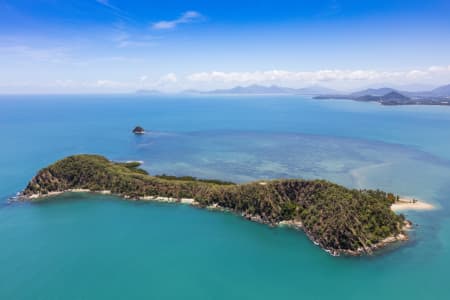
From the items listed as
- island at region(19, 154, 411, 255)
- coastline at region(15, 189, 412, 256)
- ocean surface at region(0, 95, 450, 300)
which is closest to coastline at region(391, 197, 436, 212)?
coastline at region(15, 189, 412, 256)

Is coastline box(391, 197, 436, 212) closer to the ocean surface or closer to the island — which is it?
the island

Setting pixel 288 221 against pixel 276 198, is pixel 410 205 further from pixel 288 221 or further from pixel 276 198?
pixel 276 198

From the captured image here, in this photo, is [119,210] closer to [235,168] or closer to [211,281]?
[211,281]

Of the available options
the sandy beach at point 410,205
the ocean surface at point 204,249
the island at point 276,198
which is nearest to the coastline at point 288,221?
the sandy beach at point 410,205

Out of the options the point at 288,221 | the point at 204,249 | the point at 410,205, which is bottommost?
the point at 204,249

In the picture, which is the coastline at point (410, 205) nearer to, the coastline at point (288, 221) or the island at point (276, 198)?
the coastline at point (288, 221)

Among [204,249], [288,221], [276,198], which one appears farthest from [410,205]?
[204,249]

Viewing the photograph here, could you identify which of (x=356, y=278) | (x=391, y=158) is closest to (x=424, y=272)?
(x=356, y=278)

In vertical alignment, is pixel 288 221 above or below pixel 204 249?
above
